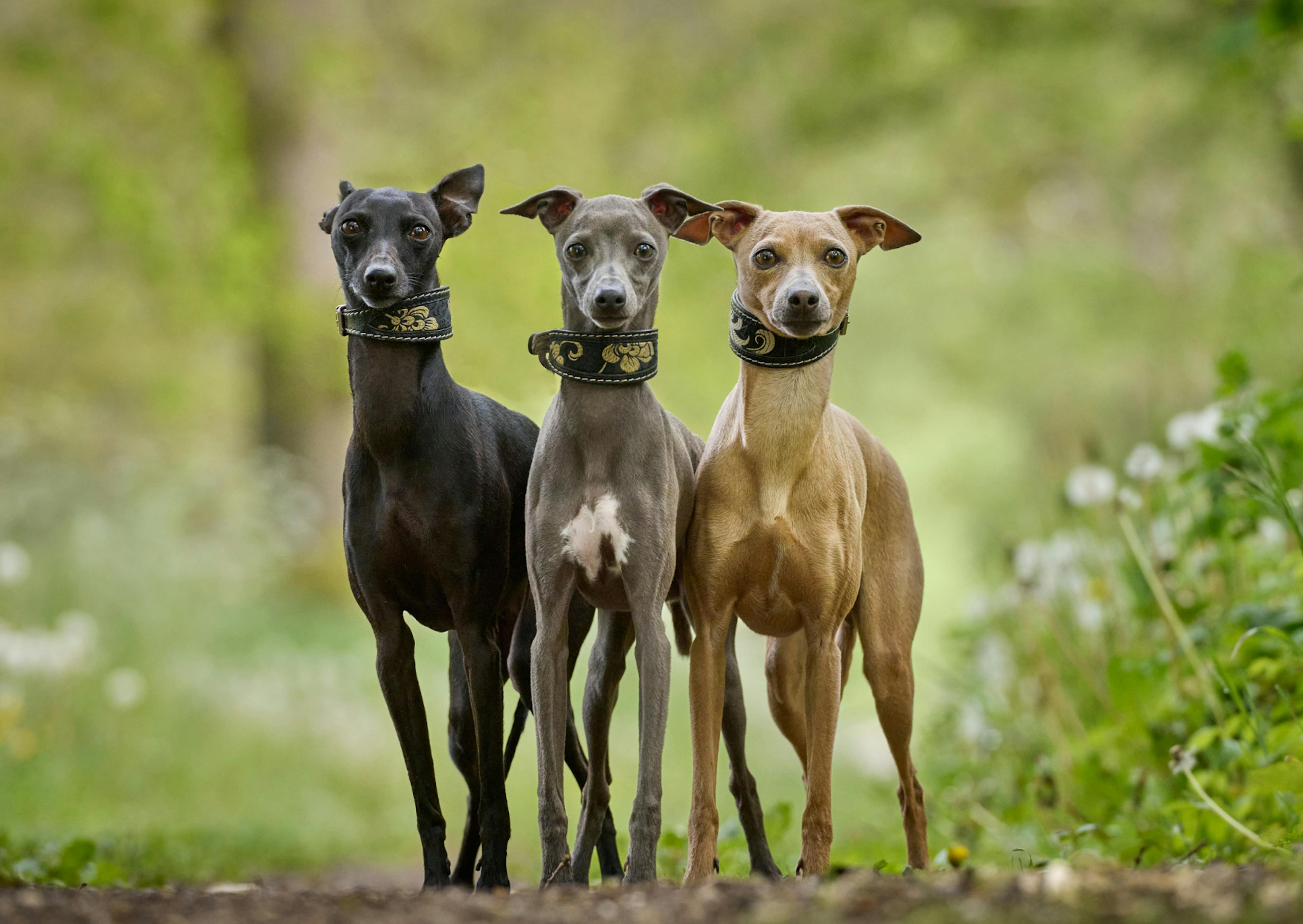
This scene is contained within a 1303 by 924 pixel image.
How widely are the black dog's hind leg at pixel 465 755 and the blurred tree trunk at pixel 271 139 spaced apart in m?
8.90

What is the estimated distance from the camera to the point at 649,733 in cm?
381

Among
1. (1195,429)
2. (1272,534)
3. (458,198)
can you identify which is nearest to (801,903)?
(458,198)

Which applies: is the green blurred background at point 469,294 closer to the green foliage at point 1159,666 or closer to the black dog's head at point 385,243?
the green foliage at point 1159,666

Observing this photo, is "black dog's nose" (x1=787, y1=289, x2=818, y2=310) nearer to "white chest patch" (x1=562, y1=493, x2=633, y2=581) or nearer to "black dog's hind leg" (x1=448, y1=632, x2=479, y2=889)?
"white chest patch" (x1=562, y1=493, x2=633, y2=581)

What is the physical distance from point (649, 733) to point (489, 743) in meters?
0.54

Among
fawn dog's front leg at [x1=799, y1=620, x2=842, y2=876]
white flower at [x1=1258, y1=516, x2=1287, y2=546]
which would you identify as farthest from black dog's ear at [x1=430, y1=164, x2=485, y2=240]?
white flower at [x1=1258, y1=516, x2=1287, y2=546]

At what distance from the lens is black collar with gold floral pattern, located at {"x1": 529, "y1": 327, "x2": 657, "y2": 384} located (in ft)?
12.9

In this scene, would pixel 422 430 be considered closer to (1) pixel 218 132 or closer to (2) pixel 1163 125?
(1) pixel 218 132

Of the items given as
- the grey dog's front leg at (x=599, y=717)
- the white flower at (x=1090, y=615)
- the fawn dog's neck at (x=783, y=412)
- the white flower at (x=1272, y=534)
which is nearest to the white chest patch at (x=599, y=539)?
the grey dog's front leg at (x=599, y=717)

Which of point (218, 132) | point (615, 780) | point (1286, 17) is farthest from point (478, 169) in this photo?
point (218, 132)

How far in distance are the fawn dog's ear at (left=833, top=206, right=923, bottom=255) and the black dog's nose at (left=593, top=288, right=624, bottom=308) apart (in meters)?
0.94

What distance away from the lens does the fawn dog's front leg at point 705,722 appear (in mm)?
3924

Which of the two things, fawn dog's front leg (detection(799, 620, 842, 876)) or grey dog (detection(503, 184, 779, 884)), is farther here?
fawn dog's front leg (detection(799, 620, 842, 876))

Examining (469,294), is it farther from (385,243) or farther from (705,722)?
(705,722)
